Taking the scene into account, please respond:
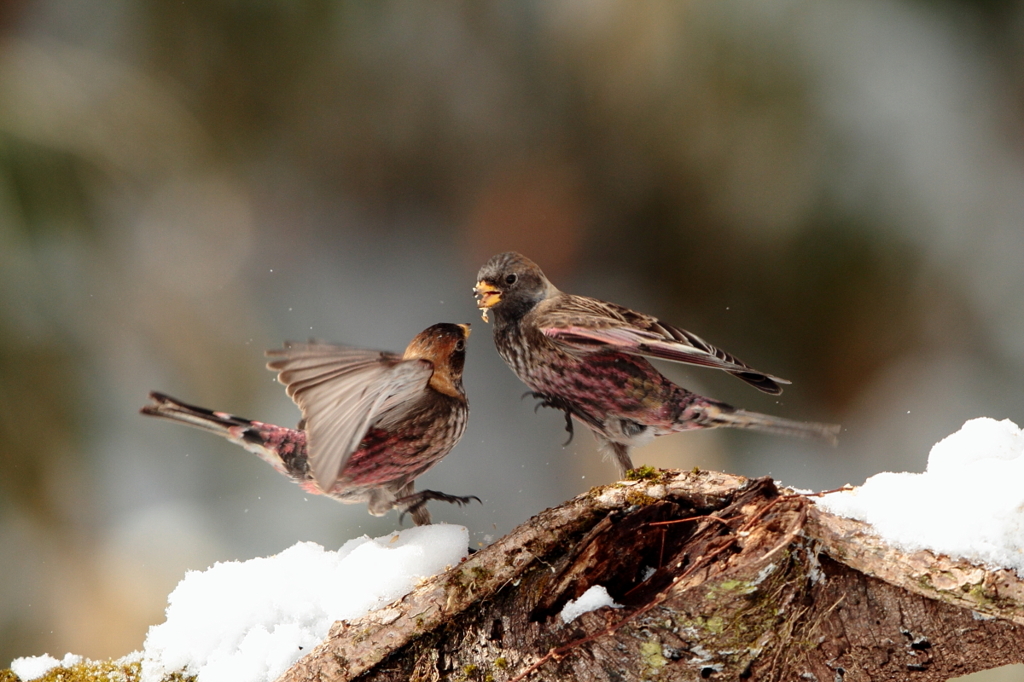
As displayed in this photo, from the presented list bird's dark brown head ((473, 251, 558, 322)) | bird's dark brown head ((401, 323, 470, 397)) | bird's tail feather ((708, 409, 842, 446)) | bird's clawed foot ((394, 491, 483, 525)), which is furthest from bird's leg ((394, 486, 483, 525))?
bird's tail feather ((708, 409, 842, 446))

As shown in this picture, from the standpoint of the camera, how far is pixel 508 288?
1.04 meters

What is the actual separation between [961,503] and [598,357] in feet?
1.41

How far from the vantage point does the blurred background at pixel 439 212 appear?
138cm

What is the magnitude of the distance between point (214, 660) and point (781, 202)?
115 centimetres

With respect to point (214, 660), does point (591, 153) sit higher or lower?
higher

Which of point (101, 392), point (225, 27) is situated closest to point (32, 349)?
point (101, 392)

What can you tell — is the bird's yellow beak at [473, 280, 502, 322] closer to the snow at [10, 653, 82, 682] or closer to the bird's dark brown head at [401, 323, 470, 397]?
the bird's dark brown head at [401, 323, 470, 397]

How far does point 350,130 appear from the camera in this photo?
144 centimetres

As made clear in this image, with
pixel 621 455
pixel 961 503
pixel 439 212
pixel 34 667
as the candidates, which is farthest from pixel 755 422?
pixel 34 667

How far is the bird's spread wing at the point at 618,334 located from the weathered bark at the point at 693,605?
17cm

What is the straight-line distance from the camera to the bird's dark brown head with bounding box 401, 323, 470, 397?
1.04 metres

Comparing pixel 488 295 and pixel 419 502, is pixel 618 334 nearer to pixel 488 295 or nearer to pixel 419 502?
pixel 488 295

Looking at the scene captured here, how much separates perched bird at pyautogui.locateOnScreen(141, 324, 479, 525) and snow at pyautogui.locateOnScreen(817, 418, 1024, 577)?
1.57 feet

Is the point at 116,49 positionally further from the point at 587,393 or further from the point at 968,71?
the point at 968,71
